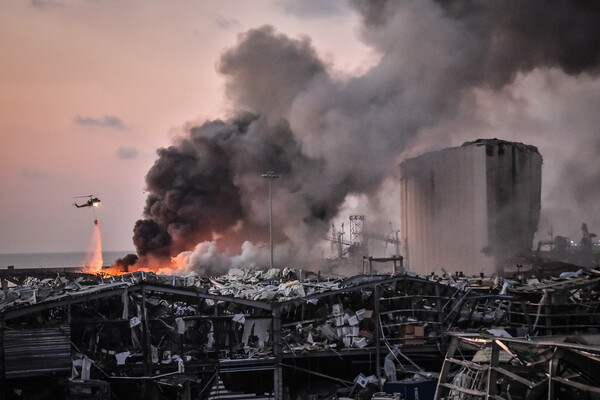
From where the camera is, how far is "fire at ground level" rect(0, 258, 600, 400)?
2030cm

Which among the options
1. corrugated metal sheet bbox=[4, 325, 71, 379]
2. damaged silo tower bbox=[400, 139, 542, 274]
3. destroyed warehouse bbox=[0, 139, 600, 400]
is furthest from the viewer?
damaged silo tower bbox=[400, 139, 542, 274]

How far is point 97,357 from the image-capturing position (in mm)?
21422

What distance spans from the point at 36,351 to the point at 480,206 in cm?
3530

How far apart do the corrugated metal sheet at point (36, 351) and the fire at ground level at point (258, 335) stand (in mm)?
31

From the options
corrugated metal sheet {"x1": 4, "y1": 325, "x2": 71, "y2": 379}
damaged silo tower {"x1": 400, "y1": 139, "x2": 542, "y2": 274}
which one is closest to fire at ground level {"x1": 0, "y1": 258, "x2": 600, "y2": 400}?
corrugated metal sheet {"x1": 4, "y1": 325, "x2": 71, "y2": 379}

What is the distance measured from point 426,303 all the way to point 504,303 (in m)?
3.76

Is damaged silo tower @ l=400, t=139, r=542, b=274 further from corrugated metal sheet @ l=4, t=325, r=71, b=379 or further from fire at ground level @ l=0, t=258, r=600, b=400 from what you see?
corrugated metal sheet @ l=4, t=325, r=71, b=379

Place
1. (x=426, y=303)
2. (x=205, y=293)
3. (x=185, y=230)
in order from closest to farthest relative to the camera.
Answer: (x=205, y=293)
(x=426, y=303)
(x=185, y=230)

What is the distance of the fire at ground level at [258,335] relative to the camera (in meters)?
20.3

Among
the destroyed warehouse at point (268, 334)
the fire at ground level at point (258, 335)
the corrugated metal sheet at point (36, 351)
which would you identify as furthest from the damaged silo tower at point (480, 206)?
the corrugated metal sheet at point (36, 351)

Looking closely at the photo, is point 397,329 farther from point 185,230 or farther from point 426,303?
point 185,230

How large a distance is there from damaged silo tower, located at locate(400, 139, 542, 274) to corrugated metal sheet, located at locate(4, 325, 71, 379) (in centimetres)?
3382

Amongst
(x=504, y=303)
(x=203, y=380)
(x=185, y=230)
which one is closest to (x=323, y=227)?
(x=185, y=230)

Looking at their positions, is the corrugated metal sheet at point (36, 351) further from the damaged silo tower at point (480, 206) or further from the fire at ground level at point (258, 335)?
the damaged silo tower at point (480, 206)
